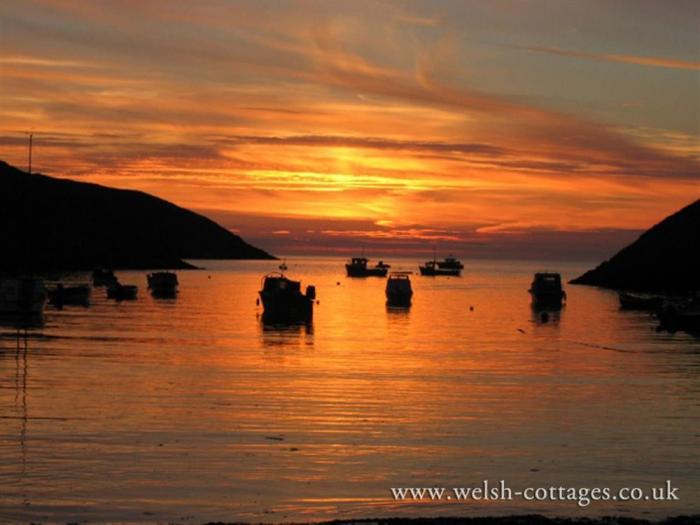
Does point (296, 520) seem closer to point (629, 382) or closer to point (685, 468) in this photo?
point (685, 468)

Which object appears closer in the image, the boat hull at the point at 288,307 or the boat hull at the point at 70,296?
the boat hull at the point at 288,307

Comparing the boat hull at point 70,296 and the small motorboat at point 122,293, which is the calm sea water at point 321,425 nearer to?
the boat hull at point 70,296

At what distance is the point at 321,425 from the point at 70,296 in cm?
7133

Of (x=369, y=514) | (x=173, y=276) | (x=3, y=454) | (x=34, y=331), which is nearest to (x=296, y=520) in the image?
(x=369, y=514)

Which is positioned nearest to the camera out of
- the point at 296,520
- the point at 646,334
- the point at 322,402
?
the point at 296,520

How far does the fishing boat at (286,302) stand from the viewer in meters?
74.9

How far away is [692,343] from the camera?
2311 inches

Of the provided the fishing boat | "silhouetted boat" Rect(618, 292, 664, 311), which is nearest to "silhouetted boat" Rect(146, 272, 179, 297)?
the fishing boat

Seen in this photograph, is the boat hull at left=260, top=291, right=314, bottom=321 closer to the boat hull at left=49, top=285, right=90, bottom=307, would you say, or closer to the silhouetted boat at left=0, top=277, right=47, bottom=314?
the silhouetted boat at left=0, top=277, right=47, bottom=314

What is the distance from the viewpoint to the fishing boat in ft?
246

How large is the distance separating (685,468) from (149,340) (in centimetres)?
3750

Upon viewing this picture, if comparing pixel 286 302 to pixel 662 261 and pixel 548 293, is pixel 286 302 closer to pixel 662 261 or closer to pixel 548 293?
pixel 548 293

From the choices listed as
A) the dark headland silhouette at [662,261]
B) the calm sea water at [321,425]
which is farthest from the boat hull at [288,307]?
the dark headland silhouette at [662,261]

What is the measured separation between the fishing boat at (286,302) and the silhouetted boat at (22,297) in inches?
644
